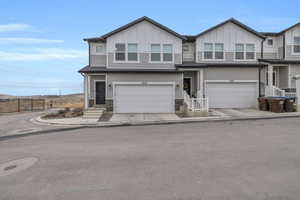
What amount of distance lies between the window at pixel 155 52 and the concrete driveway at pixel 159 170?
11.2 meters

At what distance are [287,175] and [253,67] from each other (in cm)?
Answer: 1547

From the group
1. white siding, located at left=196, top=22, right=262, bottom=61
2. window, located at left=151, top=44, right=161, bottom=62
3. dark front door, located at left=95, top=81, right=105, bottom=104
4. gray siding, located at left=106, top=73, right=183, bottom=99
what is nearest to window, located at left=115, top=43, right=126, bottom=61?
gray siding, located at left=106, top=73, right=183, bottom=99

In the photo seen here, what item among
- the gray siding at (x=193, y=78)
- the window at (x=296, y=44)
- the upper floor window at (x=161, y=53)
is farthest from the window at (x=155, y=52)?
the window at (x=296, y=44)

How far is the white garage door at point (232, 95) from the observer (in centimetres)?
1795

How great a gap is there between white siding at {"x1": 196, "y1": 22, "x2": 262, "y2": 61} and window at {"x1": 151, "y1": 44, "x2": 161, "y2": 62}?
12.3ft

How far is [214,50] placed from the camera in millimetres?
18531

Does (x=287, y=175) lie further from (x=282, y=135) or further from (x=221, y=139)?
(x=282, y=135)

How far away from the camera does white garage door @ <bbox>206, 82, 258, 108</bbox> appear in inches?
707

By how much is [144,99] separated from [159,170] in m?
12.3

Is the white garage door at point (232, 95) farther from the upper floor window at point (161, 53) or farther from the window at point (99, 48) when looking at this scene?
the window at point (99, 48)

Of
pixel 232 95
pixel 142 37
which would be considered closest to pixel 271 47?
pixel 232 95

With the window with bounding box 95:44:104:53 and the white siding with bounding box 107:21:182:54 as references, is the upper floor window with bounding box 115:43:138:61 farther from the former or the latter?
the window with bounding box 95:44:104:53

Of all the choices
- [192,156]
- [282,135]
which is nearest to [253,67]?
[282,135]

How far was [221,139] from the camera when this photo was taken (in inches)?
305
